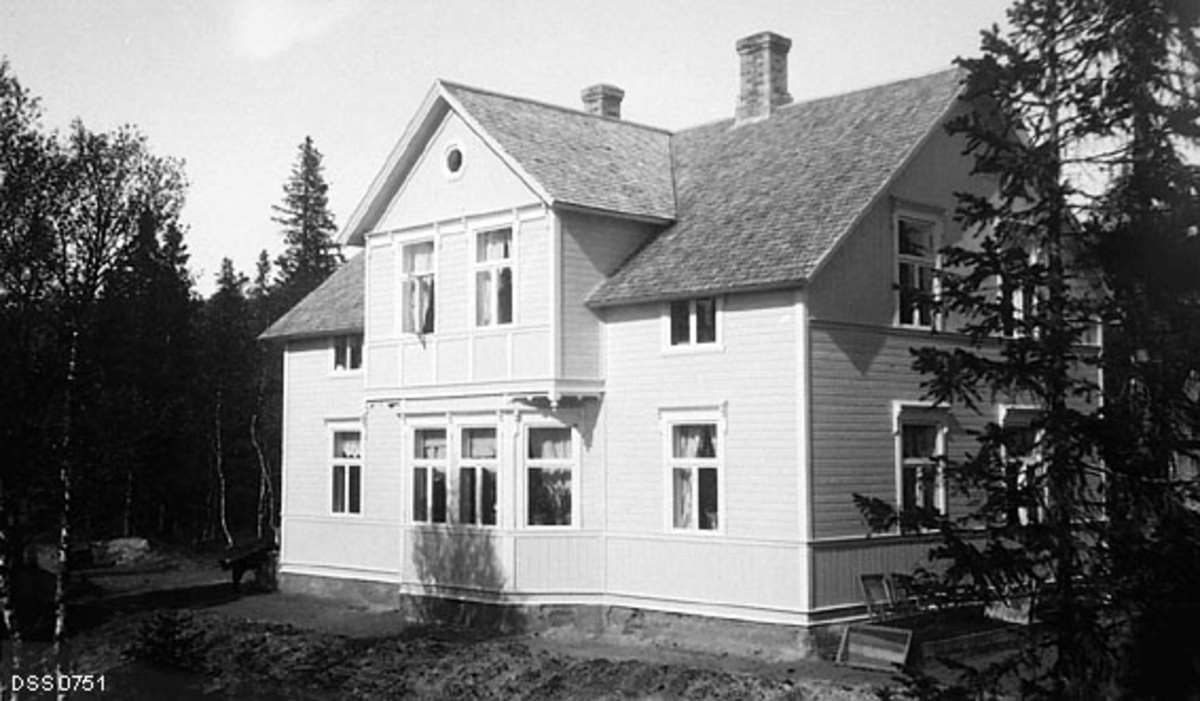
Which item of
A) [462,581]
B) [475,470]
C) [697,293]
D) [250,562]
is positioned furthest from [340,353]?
[697,293]

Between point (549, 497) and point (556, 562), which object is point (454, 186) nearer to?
point (549, 497)

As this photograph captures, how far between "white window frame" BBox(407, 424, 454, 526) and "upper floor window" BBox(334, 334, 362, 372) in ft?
16.2

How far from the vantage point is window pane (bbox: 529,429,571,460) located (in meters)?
22.5

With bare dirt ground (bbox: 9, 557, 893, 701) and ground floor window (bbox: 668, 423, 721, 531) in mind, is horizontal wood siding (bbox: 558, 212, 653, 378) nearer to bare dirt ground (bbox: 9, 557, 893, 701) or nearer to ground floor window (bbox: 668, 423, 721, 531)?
ground floor window (bbox: 668, 423, 721, 531)

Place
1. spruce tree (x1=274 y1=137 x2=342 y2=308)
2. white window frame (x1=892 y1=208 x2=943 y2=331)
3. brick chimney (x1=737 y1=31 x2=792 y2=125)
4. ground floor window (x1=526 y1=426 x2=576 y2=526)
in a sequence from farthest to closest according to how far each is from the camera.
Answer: spruce tree (x1=274 y1=137 x2=342 y2=308) < brick chimney (x1=737 y1=31 x2=792 y2=125) < ground floor window (x1=526 y1=426 x2=576 y2=526) < white window frame (x1=892 y1=208 x2=943 y2=331)

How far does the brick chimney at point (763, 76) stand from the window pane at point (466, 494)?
9.27 m

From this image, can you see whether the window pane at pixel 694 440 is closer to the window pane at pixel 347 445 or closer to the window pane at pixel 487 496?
the window pane at pixel 487 496

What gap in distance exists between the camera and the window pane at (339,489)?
2861 cm

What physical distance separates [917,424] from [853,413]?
1838 millimetres

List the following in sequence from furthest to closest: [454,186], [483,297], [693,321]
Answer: [454,186] → [483,297] → [693,321]

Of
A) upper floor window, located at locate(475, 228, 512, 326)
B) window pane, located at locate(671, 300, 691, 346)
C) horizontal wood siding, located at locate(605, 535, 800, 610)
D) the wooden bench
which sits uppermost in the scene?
upper floor window, located at locate(475, 228, 512, 326)

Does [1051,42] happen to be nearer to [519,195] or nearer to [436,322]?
[519,195]

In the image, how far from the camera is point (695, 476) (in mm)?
21031

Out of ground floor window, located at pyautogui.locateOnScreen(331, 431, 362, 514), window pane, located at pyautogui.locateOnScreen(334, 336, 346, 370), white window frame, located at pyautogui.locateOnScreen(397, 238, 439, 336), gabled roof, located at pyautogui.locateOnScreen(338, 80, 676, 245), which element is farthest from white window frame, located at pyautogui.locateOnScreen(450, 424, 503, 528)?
window pane, located at pyautogui.locateOnScreen(334, 336, 346, 370)
